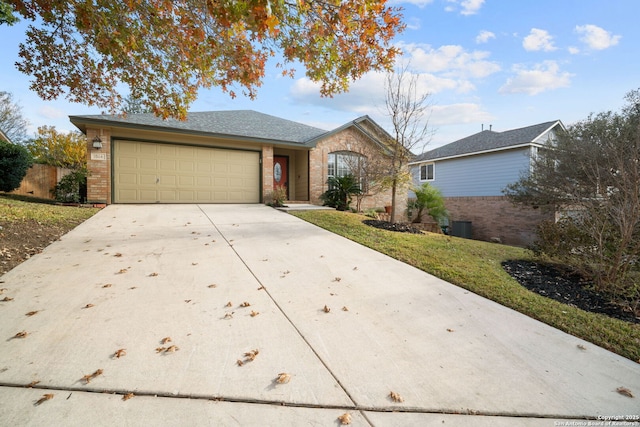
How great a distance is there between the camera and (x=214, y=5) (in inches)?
141

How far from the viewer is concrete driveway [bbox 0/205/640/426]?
185 cm

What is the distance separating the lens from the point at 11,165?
11.5 m

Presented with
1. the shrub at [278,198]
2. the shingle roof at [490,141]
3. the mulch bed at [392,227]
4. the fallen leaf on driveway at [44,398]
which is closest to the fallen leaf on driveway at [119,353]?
the fallen leaf on driveway at [44,398]

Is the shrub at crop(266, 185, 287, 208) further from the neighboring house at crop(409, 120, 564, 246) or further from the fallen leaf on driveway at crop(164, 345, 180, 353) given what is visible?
the fallen leaf on driveway at crop(164, 345, 180, 353)

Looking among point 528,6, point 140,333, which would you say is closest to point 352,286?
point 140,333

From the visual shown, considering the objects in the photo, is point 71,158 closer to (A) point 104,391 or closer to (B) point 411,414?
(A) point 104,391

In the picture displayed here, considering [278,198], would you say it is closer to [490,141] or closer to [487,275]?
[487,275]

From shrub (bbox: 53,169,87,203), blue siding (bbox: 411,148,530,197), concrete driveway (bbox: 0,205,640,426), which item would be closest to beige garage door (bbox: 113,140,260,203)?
shrub (bbox: 53,169,87,203)

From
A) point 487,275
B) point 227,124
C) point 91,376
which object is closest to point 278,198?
point 227,124

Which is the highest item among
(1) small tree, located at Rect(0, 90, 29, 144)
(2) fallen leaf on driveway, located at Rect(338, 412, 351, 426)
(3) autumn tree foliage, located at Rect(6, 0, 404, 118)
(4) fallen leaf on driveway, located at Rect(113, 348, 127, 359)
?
(1) small tree, located at Rect(0, 90, 29, 144)

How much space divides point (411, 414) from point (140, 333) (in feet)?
7.51

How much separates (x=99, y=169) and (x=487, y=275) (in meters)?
11.7

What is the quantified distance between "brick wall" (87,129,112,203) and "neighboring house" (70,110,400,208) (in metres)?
0.03

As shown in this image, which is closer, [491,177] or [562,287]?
[562,287]
